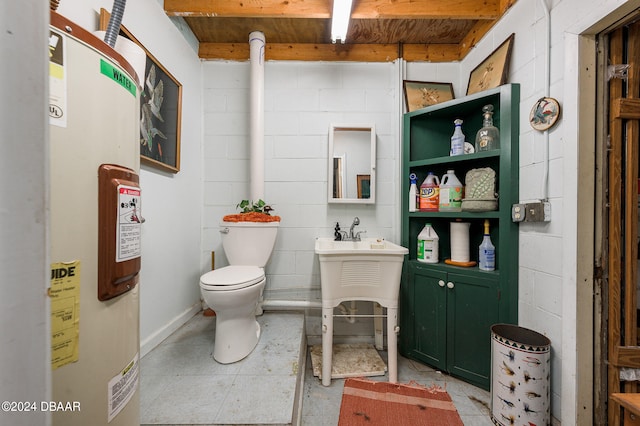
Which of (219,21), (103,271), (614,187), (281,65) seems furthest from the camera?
(281,65)

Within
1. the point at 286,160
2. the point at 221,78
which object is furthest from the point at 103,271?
the point at 221,78

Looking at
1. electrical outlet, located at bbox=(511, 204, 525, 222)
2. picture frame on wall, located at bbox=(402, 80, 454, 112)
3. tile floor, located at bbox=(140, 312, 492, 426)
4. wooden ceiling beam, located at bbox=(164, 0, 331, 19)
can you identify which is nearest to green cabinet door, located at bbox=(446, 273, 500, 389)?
tile floor, located at bbox=(140, 312, 492, 426)

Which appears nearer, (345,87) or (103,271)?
(103,271)

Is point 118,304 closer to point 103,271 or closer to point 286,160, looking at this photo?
point 103,271

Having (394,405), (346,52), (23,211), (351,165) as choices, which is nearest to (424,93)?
(346,52)

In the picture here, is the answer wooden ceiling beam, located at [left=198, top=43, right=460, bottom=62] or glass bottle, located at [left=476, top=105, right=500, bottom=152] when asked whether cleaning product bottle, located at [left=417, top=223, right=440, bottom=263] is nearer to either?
glass bottle, located at [left=476, top=105, right=500, bottom=152]

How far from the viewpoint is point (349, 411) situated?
1.26 meters

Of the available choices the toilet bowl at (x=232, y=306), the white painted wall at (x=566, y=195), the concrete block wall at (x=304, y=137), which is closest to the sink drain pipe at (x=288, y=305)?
the concrete block wall at (x=304, y=137)

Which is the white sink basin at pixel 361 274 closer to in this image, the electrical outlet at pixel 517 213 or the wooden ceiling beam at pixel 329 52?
the electrical outlet at pixel 517 213

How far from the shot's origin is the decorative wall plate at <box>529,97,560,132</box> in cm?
117

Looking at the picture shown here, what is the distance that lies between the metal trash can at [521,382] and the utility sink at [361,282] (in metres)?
0.50

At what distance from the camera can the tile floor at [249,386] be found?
0.98 metres

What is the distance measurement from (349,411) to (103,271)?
1.34 meters

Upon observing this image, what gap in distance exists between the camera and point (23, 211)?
9.9 inches
